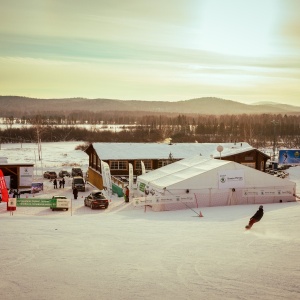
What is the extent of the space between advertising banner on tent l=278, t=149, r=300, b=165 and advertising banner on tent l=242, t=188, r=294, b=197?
11.0m

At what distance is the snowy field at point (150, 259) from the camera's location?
32.7 feet

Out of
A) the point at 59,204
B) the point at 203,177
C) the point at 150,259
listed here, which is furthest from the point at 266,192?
the point at 150,259

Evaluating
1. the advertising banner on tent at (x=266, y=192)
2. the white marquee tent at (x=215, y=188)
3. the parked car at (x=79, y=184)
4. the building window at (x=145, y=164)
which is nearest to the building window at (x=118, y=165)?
the building window at (x=145, y=164)

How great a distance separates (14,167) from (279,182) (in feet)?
76.8

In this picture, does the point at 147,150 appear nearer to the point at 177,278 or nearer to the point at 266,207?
the point at 266,207

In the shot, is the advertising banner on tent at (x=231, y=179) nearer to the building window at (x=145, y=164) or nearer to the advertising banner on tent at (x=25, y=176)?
the building window at (x=145, y=164)

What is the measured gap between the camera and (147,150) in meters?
45.1

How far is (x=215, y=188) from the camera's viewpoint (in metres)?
28.8

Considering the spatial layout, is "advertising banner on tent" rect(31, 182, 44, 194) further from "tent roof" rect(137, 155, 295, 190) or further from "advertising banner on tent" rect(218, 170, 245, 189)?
"advertising banner on tent" rect(218, 170, 245, 189)

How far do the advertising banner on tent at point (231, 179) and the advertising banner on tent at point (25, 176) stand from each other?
18.3 m

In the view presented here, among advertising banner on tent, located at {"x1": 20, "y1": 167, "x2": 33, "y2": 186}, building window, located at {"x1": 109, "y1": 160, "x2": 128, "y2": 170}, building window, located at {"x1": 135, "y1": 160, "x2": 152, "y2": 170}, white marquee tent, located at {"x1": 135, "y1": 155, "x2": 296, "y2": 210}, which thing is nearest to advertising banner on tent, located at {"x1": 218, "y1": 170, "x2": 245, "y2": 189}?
white marquee tent, located at {"x1": 135, "y1": 155, "x2": 296, "y2": 210}

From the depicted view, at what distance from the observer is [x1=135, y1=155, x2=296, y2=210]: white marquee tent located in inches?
1094

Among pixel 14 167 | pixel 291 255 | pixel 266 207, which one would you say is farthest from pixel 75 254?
pixel 14 167

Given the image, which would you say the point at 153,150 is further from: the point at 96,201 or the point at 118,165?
the point at 96,201
